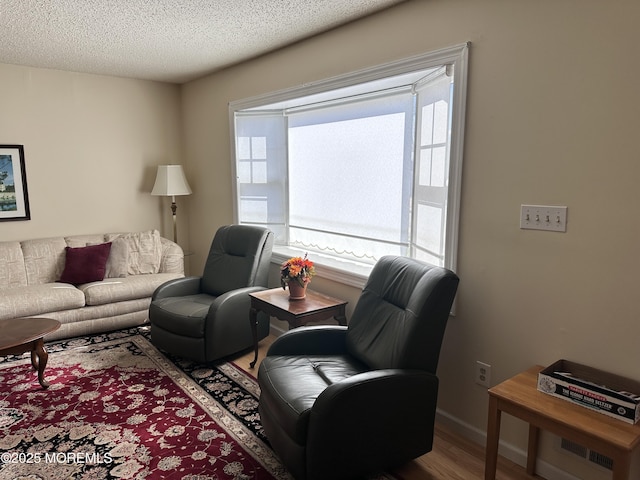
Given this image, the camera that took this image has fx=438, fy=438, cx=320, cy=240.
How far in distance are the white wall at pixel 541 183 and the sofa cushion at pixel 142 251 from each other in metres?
3.07

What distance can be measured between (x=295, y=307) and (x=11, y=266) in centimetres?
280

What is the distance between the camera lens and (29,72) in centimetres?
413

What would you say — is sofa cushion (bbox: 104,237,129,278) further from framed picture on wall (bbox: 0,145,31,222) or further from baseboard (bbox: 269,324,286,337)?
baseboard (bbox: 269,324,286,337)

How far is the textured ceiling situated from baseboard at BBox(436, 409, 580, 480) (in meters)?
2.43

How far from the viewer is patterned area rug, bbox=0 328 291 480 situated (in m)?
2.16

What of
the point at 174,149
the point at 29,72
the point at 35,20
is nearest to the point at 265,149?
the point at 174,149

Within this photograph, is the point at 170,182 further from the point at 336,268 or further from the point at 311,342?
the point at 311,342

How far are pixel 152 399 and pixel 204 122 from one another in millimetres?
2966

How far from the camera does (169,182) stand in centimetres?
467

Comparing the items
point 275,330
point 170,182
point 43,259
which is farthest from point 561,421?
point 43,259

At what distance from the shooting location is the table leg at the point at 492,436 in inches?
71.4

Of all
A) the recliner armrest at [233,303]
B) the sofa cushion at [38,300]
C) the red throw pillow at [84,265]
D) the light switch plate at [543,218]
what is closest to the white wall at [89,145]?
the red throw pillow at [84,265]

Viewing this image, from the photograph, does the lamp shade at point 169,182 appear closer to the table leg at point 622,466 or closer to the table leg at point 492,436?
the table leg at point 492,436

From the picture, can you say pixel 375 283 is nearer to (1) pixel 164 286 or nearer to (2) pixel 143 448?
(2) pixel 143 448
